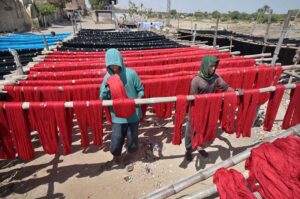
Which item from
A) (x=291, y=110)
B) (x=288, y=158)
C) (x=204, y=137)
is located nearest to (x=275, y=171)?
(x=288, y=158)

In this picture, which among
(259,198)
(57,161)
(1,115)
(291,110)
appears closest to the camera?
(259,198)

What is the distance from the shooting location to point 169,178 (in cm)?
441

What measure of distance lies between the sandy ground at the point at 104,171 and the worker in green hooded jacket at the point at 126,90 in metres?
0.68

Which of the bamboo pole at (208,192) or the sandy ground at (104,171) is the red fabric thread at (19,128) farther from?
the bamboo pole at (208,192)

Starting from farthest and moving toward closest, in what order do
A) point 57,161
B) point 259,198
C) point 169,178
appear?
1. point 57,161
2. point 169,178
3. point 259,198

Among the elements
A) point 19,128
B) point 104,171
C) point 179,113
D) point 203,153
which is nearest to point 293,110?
point 203,153

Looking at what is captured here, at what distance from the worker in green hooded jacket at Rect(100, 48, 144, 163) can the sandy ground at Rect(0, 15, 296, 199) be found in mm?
680

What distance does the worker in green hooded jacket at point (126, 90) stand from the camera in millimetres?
3275

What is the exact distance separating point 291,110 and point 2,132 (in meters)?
5.13

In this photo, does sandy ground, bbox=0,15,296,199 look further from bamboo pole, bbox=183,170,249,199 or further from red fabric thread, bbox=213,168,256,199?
red fabric thread, bbox=213,168,256,199

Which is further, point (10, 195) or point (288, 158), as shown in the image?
point (10, 195)

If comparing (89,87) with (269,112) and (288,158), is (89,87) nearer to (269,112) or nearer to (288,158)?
(288,158)

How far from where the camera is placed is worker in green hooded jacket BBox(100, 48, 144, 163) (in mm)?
3275

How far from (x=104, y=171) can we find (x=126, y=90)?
2.12 metres
